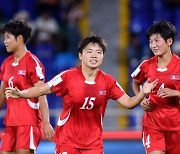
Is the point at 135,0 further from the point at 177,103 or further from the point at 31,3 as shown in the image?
the point at 177,103

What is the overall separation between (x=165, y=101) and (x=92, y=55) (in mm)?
974

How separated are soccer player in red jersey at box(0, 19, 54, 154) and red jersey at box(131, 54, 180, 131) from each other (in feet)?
3.74

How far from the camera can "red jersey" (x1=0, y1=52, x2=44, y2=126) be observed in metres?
8.07

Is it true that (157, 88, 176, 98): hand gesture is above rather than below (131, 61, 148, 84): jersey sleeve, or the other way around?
below

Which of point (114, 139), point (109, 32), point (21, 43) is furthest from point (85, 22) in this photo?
point (21, 43)

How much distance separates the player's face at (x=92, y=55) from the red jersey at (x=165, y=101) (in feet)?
2.23

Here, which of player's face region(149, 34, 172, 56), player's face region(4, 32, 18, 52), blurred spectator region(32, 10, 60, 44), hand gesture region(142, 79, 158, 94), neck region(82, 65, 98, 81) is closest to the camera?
hand gesture region(142, 79, 158, 94)

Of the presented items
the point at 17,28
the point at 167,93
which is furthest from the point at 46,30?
the point at 167,93

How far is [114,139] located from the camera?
35.1 ft

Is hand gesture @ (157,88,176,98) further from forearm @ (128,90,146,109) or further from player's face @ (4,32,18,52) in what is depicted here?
player's face @ (4,32,18,52)

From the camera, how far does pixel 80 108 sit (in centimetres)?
755

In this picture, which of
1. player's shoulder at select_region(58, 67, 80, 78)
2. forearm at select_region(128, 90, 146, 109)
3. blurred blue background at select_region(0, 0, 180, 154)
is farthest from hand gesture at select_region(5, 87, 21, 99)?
blurred blue background at select_region(0, 0, 180, 154)

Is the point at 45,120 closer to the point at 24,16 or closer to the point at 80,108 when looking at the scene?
the point at 80,108

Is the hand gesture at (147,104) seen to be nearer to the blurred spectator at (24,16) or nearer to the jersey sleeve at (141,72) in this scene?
the jersey sleeve at (141,72)
